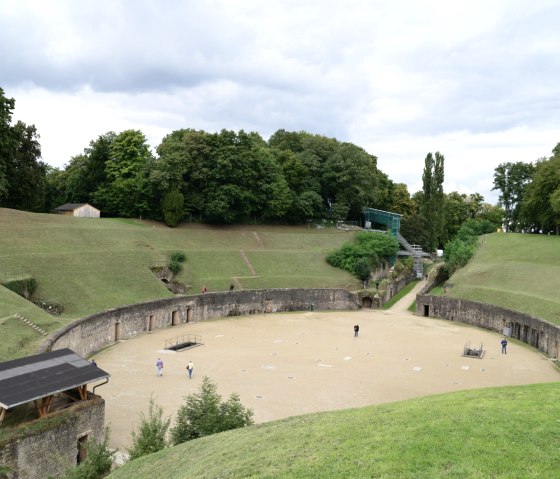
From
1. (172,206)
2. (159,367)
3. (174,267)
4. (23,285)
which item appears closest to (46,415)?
(159,367)

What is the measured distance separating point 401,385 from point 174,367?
39.9ft

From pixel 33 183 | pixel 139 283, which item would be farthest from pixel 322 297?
pixel 33 183

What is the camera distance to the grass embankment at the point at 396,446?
907cm

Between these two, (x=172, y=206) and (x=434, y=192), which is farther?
(x=434, y=192)

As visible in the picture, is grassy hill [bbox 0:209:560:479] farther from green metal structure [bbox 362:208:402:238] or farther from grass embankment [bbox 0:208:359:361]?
green metal structure [bbox 362:208:402:238]

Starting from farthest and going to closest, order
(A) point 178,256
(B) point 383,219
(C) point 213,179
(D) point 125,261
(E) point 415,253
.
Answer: (B) point 383,219
(E) point 415,253
(C) point 213,179
(A) point 178,256
(D) point 125,261

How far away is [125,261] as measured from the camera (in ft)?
140

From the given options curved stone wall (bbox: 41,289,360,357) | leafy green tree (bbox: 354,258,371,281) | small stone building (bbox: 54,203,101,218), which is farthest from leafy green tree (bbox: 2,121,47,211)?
leafy green tree (bbox: 354,258,371,281)

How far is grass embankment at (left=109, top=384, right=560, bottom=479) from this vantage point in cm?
907

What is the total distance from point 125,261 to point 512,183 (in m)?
58.4

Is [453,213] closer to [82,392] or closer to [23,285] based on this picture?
[23,285]

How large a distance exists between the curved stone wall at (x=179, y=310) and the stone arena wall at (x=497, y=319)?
7.42m

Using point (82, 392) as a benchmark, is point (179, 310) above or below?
below

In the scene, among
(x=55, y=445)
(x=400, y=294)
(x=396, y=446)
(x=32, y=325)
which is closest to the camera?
(x=396, y=446)
